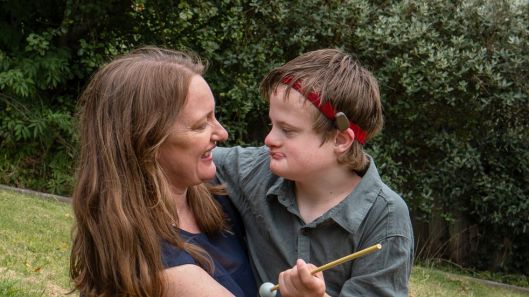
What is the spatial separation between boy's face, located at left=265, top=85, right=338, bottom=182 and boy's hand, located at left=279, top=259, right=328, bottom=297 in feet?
1.45

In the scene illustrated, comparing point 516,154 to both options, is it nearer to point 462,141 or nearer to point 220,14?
point 462,141

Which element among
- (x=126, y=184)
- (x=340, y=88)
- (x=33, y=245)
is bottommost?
(x=33, y=245)

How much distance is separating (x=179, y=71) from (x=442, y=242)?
6.57 metres

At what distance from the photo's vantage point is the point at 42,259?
520cm

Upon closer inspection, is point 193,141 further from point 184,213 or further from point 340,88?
point 340,88

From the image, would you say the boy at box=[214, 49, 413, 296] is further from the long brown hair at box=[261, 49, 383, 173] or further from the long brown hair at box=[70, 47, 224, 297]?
the long brown hair at box=[70, 47, 224, 297]

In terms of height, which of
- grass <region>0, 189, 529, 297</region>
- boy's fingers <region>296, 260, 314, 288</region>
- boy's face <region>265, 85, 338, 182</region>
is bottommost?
grass <region>0, 189, 529, 297</region>

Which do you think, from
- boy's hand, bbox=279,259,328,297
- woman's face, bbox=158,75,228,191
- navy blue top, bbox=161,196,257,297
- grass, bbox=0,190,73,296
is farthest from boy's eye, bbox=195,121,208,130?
grass, bbox=0,190,73,296

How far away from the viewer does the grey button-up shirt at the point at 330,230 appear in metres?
2.62

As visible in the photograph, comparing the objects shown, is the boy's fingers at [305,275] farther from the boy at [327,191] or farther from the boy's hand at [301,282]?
the boy at [327,191]

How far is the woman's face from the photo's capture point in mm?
2602

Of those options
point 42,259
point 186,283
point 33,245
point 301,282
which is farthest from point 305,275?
point 33,245

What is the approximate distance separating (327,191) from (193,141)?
484 millimetres

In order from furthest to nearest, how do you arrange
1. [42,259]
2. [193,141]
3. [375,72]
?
[375,72] < [42,259] < [193,141]
